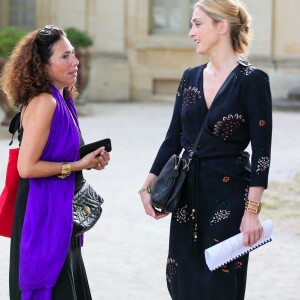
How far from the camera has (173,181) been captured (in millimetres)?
4699

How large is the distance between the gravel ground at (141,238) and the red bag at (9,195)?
1.60m

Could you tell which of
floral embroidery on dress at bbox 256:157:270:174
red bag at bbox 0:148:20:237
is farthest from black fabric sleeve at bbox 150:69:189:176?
red bag at bbox 0:148:20:237

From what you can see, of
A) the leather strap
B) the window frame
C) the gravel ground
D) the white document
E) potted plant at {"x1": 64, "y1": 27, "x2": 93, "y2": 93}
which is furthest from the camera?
the window frame

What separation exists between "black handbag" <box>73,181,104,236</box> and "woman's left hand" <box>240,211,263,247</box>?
0.78 meters

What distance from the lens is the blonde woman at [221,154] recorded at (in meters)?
4.61

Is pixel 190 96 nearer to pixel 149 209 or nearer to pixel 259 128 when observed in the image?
pixel 259 128

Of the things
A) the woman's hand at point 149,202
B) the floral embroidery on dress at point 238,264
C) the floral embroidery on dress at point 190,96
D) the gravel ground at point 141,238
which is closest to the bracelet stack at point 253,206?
the floral embroidery on dress at point 238,264

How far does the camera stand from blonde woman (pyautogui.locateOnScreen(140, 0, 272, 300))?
181 inches

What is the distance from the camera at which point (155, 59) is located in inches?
803

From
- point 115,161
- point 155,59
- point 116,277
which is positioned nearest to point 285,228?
point 116,277

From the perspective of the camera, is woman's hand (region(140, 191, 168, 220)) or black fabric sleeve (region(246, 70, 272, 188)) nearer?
black fabric sleeve (region(246, 70, 272, 188))

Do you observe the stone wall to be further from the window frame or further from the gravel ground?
the gravel ground

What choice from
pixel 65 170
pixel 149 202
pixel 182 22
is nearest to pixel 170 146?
pixel 149 202

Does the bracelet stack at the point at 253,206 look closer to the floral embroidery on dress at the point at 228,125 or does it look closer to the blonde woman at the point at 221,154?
the blonde woman at the point at 221,154
